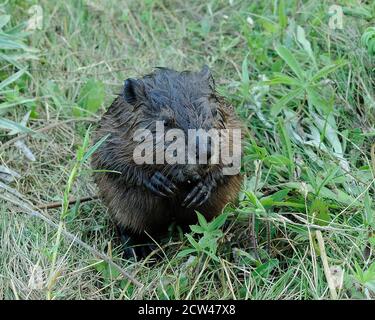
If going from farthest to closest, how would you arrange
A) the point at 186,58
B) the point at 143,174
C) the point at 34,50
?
the point at 186,58, the point at 34,50, the point at 143,174

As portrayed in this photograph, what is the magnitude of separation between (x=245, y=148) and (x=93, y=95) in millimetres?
1333

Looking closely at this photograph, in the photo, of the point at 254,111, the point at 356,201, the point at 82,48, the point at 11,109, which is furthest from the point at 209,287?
the point at 82,48

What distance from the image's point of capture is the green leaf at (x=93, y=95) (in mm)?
4949

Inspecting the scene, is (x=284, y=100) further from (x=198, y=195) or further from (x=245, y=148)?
(x=198, y=195)

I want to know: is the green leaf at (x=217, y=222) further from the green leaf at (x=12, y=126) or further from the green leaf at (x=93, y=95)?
the green leaf at (x=93, y=95)

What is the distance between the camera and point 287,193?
3922 millimetres

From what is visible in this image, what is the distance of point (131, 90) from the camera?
3.76 meters

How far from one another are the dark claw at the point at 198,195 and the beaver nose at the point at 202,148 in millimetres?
258

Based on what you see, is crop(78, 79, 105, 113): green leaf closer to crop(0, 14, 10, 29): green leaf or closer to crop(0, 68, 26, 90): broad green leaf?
crop(0, 68, 26, 90): broad green leaf

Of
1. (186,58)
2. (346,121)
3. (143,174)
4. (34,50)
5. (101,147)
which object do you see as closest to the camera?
(143,174)

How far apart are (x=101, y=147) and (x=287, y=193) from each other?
0.99m

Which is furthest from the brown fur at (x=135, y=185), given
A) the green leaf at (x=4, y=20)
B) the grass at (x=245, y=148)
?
the green leaf at (x=4, y=20)

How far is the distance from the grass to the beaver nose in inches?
15.1

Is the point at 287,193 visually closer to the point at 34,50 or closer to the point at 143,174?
the point at 143,174
